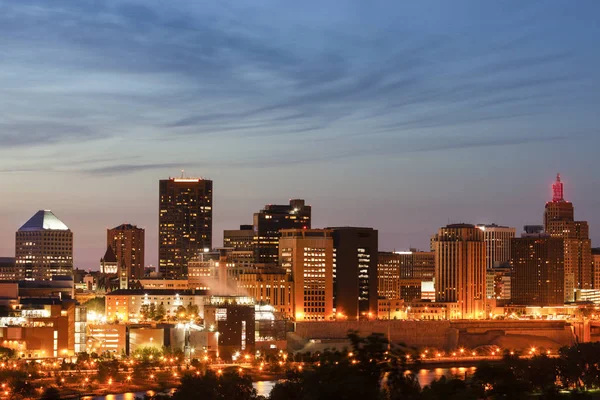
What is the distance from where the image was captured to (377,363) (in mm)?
36125

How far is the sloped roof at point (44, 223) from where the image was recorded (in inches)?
6678

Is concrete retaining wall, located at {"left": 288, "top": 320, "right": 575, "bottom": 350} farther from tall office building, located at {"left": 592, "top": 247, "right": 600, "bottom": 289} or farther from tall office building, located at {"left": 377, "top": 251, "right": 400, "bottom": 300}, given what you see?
tall office building, located at {"left": 592, "top": 247, "right": 600, "bottom": 289}

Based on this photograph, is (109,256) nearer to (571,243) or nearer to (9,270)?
(9,270)

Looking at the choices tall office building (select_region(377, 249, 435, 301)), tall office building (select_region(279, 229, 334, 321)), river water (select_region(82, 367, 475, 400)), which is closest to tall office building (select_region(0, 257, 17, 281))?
tall office building (select_region(377, 249, 435, 301))

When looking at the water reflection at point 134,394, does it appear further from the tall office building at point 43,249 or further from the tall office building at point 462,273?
the tall office building at point 43,249

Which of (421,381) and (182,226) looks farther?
(182,226)

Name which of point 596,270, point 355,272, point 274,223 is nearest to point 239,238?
point 274,223

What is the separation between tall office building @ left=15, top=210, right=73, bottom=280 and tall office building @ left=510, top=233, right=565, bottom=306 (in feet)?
188

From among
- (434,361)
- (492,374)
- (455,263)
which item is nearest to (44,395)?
(492,374)

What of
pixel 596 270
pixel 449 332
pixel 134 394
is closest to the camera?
pixel 134 394

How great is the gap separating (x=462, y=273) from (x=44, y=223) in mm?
58004

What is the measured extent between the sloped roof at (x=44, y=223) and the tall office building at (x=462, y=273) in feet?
175

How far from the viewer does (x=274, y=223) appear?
15325 centimetres

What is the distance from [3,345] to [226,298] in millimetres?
22827
